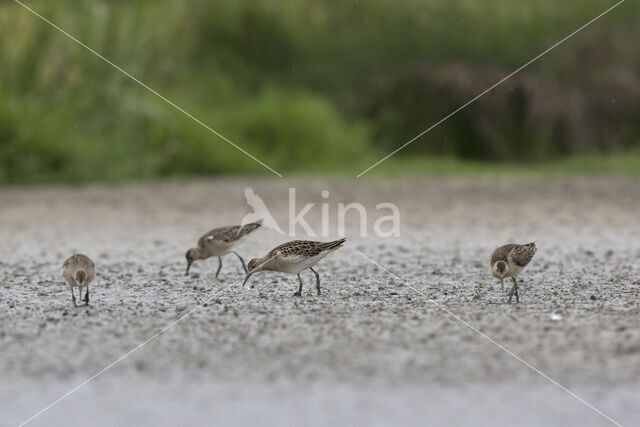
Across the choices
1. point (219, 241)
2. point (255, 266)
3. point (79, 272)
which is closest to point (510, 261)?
point (255, 266)

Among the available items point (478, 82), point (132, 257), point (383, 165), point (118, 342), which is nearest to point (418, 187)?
point (383, 165)

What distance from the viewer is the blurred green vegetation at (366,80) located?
11844 mm

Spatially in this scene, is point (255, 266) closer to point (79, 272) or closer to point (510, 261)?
point (79, 272)

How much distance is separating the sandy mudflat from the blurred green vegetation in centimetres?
342

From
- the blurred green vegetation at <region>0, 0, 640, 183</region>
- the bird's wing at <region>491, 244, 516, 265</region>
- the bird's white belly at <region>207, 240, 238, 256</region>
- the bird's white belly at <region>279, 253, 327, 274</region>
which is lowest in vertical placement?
the bird's white belly at <region>279, 253, 327, 274</region>

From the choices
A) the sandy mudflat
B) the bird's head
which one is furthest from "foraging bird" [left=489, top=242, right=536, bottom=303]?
the bird's head

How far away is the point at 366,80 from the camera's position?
1323cm

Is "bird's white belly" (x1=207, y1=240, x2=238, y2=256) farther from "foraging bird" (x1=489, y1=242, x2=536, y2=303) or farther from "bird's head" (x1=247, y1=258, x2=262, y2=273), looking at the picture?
"foraging bird" (x1=489, y1=242, x2=536, y2=303)

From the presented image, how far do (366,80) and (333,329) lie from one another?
29.3 feet

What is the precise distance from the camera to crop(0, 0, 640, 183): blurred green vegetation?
11844mm

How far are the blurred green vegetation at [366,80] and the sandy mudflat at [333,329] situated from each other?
11.2 ft

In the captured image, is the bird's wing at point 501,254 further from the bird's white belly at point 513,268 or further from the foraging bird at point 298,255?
the foraging bird at point 298,255

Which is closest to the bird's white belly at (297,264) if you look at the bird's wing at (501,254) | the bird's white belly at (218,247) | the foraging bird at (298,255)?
the foraging bird at (298,255)

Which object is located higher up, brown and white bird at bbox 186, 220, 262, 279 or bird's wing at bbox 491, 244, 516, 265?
brown and white bird at bbox 186, 220, 262, 279
